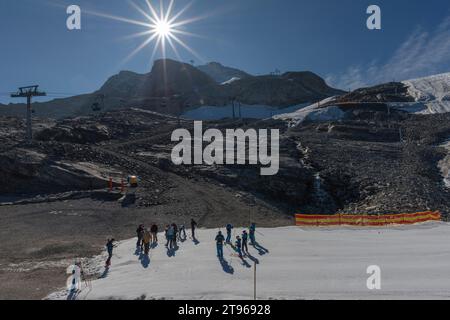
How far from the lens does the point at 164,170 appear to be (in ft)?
140

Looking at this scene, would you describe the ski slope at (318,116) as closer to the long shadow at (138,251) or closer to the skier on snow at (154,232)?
the skier on snow at (154,232)

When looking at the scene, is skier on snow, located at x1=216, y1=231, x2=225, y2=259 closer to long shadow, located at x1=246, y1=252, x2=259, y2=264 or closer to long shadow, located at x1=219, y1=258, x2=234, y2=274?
long shadow, located at x1=219, y1=258, x2=234, y2=274

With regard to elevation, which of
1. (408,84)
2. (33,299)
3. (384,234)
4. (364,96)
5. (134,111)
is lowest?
(33,299)

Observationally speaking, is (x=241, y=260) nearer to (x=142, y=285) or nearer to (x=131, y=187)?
(x=142, y=285)

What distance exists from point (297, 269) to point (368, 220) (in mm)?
12082

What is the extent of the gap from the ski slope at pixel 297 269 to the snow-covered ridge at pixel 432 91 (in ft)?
256

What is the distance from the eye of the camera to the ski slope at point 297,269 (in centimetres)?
1302

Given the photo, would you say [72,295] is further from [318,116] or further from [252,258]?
[318,116]

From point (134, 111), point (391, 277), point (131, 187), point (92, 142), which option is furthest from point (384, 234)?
point (134, 111)

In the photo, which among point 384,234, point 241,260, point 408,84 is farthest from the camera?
point 408,84

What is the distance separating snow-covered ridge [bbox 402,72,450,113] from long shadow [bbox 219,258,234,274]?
83713 mm

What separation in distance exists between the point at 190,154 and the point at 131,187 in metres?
12.5

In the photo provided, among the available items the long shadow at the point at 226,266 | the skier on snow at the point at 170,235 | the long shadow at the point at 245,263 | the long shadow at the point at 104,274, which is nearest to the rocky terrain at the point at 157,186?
the long shadow at the point at 104,274

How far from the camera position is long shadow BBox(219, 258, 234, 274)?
15500 millimetres
